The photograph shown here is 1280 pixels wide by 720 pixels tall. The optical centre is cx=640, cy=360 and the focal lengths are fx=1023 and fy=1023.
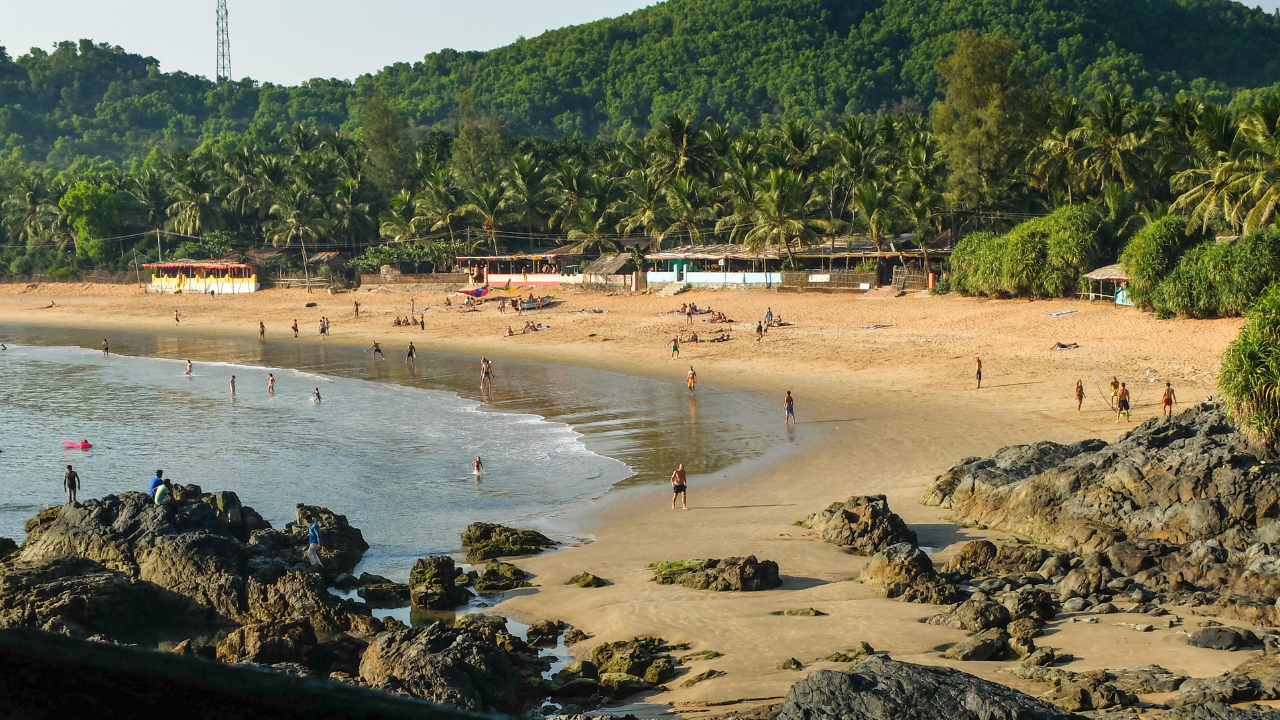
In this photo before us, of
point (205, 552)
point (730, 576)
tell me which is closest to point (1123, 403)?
point (730, 576)

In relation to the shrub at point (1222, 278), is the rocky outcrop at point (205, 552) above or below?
below

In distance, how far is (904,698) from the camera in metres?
6.97

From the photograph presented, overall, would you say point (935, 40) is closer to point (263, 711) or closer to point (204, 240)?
point (204, 240)

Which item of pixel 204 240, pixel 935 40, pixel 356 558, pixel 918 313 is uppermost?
pixel 935 40

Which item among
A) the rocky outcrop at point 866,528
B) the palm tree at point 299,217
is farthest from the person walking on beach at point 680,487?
the palm tree at point 299,217

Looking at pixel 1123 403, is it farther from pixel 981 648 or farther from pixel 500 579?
pixel 500 579

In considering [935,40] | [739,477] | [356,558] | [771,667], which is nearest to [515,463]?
[739,477]

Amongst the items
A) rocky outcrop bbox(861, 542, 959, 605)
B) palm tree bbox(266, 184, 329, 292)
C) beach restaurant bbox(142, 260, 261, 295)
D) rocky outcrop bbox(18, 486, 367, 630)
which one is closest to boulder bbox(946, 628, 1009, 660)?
rocky outcrop bbox(861, 542, 959, 605)

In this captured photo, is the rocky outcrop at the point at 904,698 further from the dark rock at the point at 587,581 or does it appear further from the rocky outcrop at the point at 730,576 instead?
the dark rock at the point at 587,581

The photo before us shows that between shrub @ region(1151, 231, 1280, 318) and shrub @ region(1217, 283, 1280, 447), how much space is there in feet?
59.4

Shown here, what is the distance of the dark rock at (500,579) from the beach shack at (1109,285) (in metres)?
29.1

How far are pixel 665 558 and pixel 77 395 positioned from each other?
1111 inches

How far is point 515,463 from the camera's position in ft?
75.0

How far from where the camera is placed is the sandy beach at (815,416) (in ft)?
37.1
